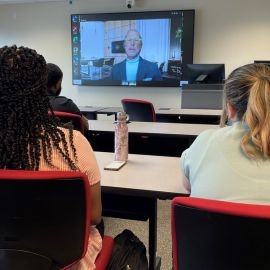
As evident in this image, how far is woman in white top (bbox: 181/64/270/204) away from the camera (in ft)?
3.21

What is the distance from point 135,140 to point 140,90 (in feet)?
11.0

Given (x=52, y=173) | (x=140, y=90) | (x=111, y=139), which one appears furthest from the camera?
(x=140, y=90)

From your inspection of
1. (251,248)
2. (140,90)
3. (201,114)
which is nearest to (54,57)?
(140,90)

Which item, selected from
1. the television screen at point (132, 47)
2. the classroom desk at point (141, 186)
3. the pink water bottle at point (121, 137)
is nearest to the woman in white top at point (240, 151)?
the classroom desk at point (141, 186)

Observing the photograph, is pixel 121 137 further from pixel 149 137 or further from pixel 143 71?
pixel 143 71

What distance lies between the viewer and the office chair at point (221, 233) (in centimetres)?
74

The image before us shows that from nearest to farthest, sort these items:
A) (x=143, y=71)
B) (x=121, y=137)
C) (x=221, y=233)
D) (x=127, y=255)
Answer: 1. (x=221, y=233)
2. (x=127, y=255)
3. (x=121, y=137)
4. (x=143, y=71)

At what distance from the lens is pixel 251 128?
1043mm

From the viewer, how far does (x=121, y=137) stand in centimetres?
165

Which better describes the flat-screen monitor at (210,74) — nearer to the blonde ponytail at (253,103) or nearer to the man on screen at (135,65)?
the man on screen at (135,65)

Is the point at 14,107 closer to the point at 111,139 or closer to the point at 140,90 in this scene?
the point at 111,139

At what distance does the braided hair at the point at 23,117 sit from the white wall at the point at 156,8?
16.2 ft

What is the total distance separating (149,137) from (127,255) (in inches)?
56.3

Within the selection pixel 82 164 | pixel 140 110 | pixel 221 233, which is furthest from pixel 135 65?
pixel 221 233
